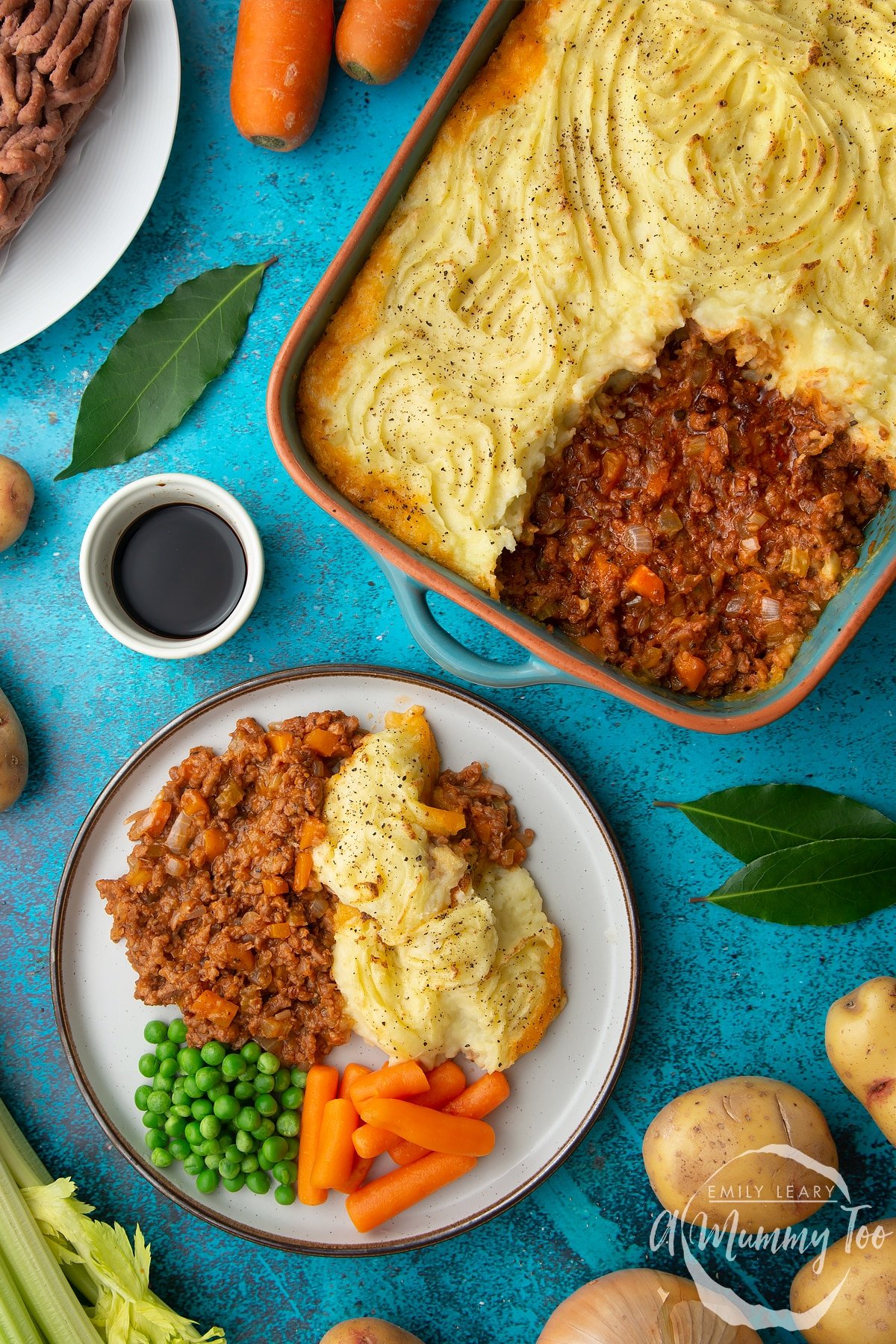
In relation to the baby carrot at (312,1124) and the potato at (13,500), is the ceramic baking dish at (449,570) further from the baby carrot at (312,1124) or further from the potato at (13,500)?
the baby carrot at (312,1124)

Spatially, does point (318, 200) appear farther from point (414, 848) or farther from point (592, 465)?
point (414, 848)

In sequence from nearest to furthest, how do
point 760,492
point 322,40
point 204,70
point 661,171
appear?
point 661,171
point 760,492
point 322,40
point 204,70

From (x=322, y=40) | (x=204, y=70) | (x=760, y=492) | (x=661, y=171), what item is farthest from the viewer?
(x=204, y=70)

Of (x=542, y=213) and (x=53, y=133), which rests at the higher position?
(x=542, y=213)

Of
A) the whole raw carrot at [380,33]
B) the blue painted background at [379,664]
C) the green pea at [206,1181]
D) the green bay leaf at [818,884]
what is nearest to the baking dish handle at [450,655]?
the blue painted background at [379,664]

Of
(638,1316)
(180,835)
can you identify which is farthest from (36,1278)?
(638,1316)

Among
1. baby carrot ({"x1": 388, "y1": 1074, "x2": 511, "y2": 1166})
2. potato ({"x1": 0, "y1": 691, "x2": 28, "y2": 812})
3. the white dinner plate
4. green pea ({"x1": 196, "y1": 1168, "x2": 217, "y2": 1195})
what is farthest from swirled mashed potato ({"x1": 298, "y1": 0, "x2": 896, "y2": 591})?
green pea ({"x1": 196, "y1": 1168, "x2": 217, "y2": 1195})

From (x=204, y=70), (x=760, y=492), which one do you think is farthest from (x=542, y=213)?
(x=204, y=70)
